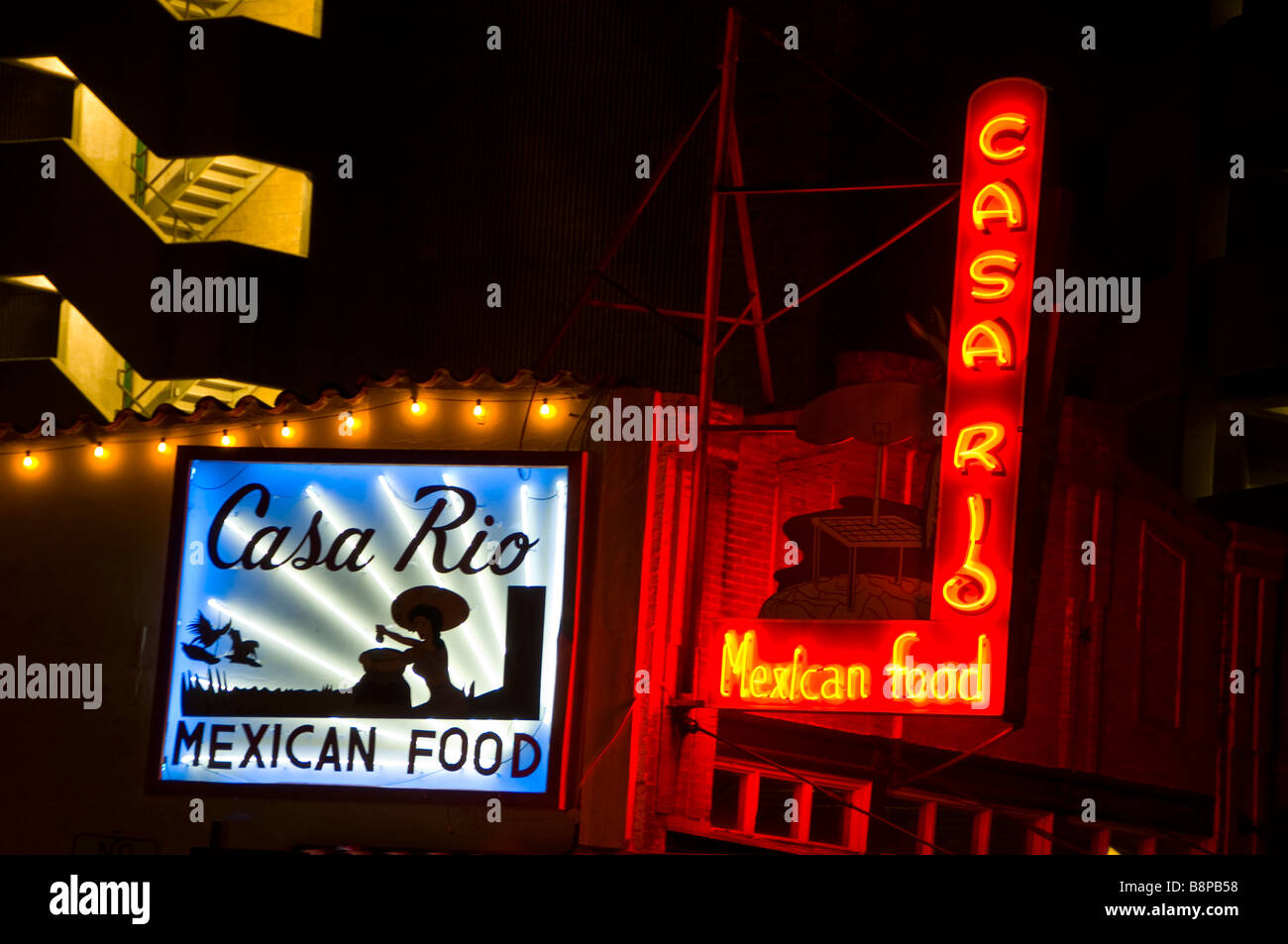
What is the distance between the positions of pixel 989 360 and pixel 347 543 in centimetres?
546

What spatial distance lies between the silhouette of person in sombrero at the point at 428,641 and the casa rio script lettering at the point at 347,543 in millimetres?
277

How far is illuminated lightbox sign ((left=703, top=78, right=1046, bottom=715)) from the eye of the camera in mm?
14773

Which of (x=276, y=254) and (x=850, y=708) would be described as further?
(x=276, y=254)

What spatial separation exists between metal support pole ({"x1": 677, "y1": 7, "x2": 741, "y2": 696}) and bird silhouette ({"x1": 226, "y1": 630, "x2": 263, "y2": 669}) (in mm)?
3517

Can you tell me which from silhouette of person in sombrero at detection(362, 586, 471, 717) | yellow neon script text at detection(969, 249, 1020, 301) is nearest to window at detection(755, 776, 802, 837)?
silhouette of person in sombrero at detection(362, 586, 471, 717)

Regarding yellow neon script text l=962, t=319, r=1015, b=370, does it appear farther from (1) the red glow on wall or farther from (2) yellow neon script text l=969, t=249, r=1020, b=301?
(2) yellow neon script text l=969, t=249, r=1020, b=301

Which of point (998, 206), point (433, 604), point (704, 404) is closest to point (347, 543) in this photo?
point (433, 604)

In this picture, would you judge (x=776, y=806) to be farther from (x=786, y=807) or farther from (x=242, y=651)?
(x=242, y=651)

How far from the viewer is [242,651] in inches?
625

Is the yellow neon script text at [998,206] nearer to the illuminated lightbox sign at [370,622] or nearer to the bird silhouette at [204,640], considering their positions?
the illuminated lightbox sign at [370,622]

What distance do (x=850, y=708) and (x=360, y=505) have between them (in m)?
4.39

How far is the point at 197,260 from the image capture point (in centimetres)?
2670
